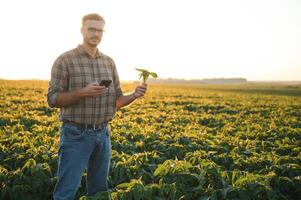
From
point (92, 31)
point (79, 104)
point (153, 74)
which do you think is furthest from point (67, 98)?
point (153, 74)

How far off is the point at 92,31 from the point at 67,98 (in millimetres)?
848

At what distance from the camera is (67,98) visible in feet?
12.6

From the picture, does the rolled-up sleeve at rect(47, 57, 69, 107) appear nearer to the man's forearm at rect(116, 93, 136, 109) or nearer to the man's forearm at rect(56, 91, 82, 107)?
the man's forearm at rect(56, 91, 82, 107)

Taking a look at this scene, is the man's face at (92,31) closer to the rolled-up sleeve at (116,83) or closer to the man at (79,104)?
the man at (79,104)

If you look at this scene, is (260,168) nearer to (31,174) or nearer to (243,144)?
(243,144)

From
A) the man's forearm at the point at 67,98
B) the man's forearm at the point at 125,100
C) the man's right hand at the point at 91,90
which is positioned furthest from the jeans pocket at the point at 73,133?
the man's forearm at the point at 125,100

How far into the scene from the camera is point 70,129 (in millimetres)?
3998

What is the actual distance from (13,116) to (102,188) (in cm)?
855

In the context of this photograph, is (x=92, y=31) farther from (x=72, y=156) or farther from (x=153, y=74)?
(x=72, y=156)

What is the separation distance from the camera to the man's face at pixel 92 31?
157 inches

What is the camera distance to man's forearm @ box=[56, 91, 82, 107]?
3.82 m

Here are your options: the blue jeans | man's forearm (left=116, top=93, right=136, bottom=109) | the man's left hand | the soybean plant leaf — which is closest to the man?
the blue jeans

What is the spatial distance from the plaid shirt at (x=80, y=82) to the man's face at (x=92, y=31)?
0.19m

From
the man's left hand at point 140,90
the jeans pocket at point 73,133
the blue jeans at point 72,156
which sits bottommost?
the blue jeans at point 72,156
